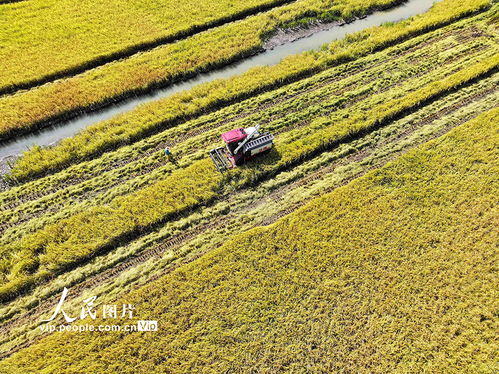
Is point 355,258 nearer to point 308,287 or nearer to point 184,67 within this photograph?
point 308,287

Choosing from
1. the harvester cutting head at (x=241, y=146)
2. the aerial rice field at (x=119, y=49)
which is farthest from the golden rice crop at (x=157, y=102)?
the harvester cutting head at (x=241, y=146)

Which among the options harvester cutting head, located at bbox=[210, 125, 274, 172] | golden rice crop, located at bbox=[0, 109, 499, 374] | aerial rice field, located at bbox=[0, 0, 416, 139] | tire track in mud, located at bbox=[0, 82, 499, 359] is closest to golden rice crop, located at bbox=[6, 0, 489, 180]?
aerial rice field, located at bbox=[0, 0, 416, 139]

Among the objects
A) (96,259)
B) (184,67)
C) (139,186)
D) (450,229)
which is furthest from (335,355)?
(184,67)

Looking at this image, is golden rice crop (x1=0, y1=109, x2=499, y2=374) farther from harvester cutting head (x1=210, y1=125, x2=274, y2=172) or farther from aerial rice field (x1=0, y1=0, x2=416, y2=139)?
aerial rice field (x1=0, y1=0, x2=416, y2=139)

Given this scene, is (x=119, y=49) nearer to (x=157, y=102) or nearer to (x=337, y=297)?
(x=157, y=102)

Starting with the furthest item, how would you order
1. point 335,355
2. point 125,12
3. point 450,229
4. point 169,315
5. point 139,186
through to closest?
point 125,12 → point 139,186 → point 450,229 → point 169,315 → point 335,355

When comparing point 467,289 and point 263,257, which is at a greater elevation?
point 263,257
